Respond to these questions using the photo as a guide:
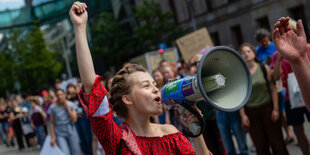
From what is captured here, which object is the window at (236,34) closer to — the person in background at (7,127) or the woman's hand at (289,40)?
the person in background at (7,127)

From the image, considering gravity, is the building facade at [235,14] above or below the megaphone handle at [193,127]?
above

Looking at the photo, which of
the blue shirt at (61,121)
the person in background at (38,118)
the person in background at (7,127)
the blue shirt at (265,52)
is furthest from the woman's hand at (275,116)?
the person in background at (7,127)

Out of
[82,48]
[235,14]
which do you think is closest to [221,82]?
[82,48]

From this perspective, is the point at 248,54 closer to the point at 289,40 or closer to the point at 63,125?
the point at 289,40

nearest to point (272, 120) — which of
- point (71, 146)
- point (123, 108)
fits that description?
point (123, 108)

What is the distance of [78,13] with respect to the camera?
97.0 inches

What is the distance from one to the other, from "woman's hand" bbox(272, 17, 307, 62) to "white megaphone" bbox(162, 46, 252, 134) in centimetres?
28

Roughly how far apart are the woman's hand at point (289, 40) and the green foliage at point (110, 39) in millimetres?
31083

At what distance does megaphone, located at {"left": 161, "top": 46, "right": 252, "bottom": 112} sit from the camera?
7.39ft

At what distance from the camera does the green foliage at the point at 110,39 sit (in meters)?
33.3

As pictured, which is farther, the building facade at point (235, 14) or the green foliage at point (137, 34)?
the green foliage at point (137, 34)

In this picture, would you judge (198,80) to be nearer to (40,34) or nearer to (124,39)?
(40,34)

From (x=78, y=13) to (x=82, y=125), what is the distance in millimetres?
7128

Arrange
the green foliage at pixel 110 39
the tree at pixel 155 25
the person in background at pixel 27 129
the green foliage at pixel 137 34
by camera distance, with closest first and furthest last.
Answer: the person in background at pixel 27 129, the tree at pixel 155 25, the green foliage at pixel 137 34, the green foliage at pixel 110 39
